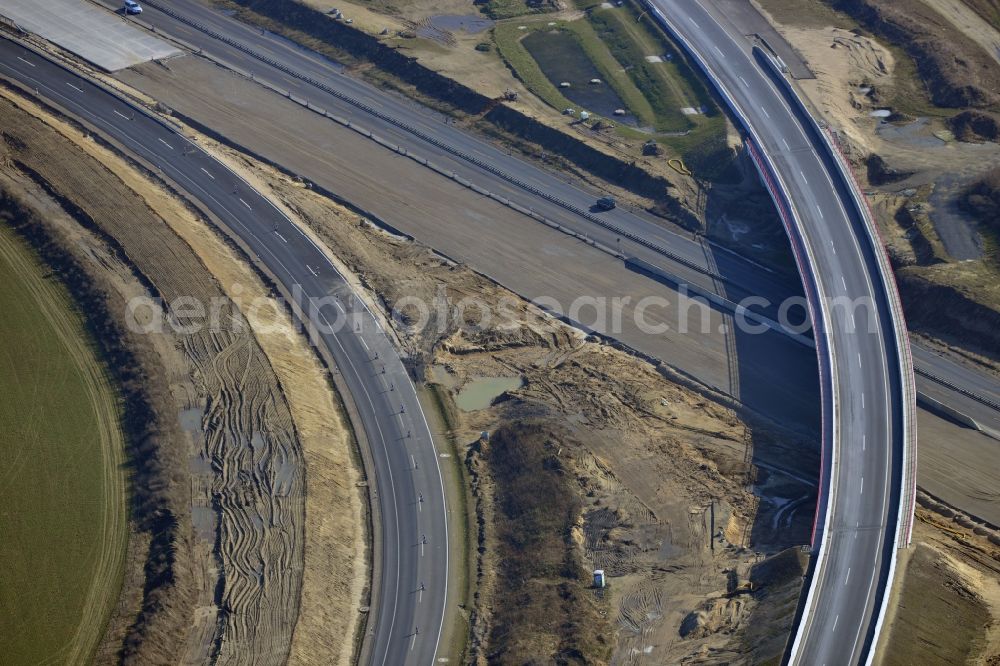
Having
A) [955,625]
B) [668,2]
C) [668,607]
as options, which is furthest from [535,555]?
[668,2]

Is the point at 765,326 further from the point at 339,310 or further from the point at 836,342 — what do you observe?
the point at 339,310

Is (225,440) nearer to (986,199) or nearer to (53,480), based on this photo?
(53,480)

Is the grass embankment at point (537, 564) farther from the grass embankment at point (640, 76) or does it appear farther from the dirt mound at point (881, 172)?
the dirt mound at point (881, 172)

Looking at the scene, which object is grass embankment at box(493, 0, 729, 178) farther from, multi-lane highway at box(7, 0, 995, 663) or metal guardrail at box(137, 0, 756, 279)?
metal guardrail at box(137, 0, 756, 279)

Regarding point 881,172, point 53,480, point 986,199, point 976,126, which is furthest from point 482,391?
point 976,126

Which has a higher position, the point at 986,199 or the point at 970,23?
the point at 970,23

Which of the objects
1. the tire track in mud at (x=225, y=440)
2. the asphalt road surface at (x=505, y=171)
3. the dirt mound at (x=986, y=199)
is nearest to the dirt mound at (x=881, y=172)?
the dirt mound at (x=986, y=199)
